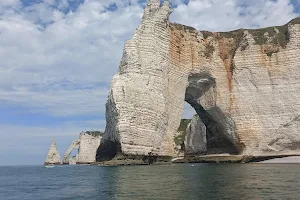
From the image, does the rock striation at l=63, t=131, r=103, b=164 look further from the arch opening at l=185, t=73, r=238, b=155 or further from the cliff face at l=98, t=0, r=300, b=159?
the cliff face at l=98, t=0, r=300, b=159

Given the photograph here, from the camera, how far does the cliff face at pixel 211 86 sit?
129ft

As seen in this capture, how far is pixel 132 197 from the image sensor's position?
14.3 m

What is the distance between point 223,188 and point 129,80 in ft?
80.2

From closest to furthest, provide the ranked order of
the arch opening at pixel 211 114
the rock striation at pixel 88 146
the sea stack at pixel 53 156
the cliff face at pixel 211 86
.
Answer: the cliff face at pixel 211 86
the arch opening at pixel 211 114
the rock striation at pixel 88 146
the sea stack at pixel 53 156

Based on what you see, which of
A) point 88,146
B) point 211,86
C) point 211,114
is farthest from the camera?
point 88,146

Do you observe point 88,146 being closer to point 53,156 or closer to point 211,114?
point 53,156

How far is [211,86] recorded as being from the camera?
1900 inches

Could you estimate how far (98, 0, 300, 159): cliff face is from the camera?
3944 cm

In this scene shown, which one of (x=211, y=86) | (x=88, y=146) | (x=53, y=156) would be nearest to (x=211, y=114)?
(x=211, y=86)

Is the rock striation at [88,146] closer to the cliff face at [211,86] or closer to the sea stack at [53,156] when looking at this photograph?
the sea stack at [53,156]

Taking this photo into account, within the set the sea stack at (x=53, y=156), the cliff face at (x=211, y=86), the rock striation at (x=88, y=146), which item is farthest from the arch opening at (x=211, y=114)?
the sea stack at (x=53, y=156)

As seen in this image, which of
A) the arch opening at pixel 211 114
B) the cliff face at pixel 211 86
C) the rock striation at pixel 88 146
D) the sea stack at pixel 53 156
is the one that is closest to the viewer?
the cliff face at pixel 211 86

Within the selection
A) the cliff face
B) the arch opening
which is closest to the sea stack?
the arch opening

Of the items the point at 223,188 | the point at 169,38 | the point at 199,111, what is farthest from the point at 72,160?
the point at 223,188
